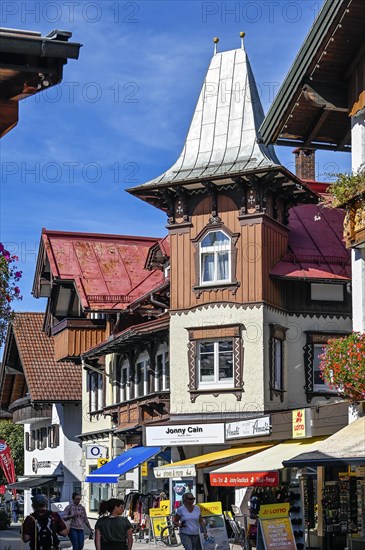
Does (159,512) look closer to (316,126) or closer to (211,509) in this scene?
(211,509)

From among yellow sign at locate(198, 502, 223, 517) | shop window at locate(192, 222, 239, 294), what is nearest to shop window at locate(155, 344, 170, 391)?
shop window at locate(192, 222, 239, 294)

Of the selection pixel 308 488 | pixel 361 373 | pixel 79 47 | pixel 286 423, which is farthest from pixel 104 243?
pixel 79 47

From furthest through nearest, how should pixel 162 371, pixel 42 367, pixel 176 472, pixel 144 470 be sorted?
pixel 42 367, pixel 162 371, pixel 144 470, pixel 176 472

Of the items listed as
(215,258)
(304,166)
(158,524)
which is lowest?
(158,524)

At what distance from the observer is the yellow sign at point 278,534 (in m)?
23.1

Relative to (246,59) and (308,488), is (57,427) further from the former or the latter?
(308,488)

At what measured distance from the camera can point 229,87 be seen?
134 feet

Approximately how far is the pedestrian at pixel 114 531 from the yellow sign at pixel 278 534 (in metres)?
7.62

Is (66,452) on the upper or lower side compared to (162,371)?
lower

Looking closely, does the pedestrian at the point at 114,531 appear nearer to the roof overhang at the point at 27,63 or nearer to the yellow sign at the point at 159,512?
the roof overhang at the point at 27,63

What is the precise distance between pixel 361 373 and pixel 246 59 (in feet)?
69.4

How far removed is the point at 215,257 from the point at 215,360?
3.41 m

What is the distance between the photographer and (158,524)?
37.0 m

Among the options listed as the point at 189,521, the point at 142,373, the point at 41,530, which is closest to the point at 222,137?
the point at 142,373
